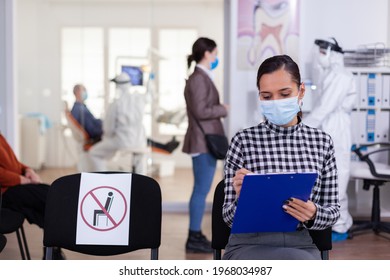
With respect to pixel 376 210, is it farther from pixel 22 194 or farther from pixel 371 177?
pixel 22 194

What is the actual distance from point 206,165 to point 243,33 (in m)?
1.83

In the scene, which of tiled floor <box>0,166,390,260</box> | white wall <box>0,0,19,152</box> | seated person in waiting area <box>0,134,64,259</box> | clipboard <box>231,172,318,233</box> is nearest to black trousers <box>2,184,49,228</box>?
seated person in waiting area <box>0,134,64,259</box>

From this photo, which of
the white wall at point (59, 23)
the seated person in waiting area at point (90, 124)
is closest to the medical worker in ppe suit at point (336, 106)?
the white wall at point (59, 23)

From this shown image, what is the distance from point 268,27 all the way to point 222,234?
3.65 m

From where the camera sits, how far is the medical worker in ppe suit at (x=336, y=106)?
14.7 ft

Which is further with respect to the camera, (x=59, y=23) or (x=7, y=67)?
(x=59, y=23)

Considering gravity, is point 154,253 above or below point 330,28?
below

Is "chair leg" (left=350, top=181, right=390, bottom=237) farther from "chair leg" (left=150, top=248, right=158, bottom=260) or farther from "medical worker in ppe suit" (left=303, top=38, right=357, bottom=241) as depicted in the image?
"chair leg" (left=150, top=248, right=158, bottom=260)

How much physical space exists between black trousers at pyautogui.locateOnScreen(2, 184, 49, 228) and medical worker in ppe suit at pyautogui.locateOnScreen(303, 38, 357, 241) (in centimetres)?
207

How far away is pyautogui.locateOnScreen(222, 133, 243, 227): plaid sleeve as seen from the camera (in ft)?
6.35

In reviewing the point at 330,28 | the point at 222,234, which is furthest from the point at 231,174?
the point at 330,28

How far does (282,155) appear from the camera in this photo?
6.38ft

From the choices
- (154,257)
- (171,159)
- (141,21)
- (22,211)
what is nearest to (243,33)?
(141,21)

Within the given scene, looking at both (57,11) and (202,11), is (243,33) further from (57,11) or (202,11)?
(57,11)
